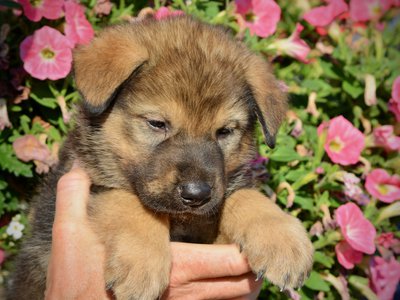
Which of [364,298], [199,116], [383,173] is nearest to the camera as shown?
[199,116]

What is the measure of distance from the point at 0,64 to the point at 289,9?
2.14 meters

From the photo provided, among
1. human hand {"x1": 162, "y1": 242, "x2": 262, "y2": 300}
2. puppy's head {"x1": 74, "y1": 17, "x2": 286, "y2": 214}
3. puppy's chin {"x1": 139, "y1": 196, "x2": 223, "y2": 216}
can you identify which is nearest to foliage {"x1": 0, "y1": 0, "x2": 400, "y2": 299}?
puppy's head {"x1": 74, "y1": 17, "x2": 286, "y2": 214}

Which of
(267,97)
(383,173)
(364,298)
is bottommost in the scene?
(364,298)

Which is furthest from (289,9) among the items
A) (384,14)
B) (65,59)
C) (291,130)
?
(65,59)

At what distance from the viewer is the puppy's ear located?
2893mm

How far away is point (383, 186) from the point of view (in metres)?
3.52

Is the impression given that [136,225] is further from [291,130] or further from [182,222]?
[291,130]

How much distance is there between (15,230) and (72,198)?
0.97m

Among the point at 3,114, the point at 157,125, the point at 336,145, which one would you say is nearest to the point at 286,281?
the point at 157,125

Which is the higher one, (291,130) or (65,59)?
(65,59)

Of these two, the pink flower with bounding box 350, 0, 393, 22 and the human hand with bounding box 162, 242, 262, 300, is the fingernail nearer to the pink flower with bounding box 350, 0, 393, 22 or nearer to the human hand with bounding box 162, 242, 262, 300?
the human hand with bounding box 162, 242, 262, 300

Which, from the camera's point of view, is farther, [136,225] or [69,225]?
[69,225]

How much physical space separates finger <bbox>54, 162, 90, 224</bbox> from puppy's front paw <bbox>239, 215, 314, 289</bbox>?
840 millimetres

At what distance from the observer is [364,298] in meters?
3.73
